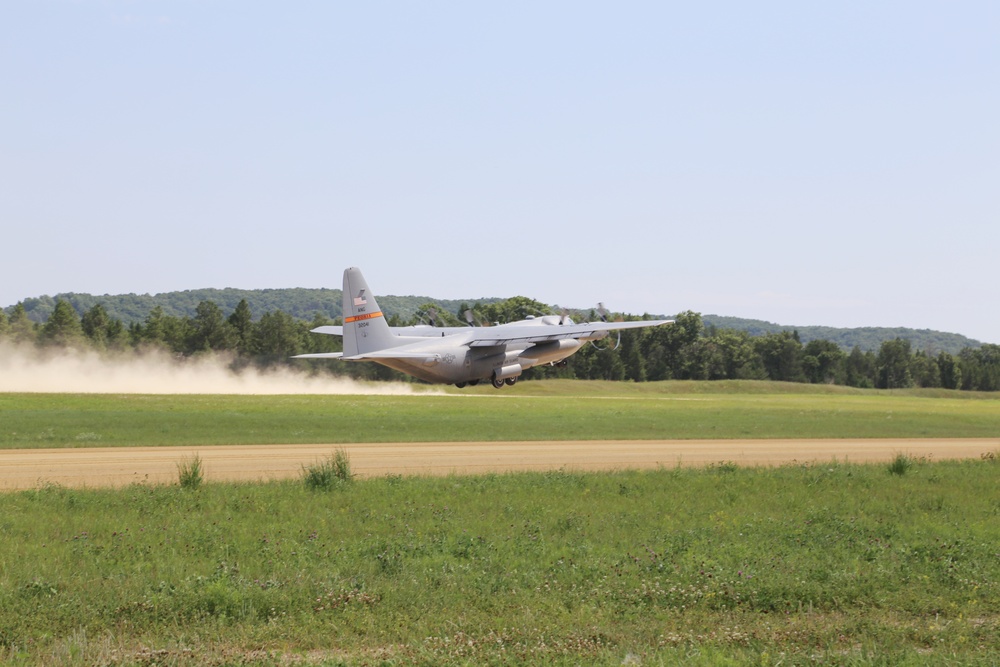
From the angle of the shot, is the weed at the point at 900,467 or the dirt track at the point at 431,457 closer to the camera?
the dirt track at the point at 431,457

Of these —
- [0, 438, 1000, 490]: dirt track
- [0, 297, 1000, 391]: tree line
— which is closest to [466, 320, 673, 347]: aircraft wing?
[0, 438, 1000, 490]: dirt track

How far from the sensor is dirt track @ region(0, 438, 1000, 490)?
31.4 m

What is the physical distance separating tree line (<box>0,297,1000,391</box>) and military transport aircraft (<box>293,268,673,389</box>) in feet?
148

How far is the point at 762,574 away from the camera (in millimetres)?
16703

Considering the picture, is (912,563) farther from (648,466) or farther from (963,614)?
(648,466)

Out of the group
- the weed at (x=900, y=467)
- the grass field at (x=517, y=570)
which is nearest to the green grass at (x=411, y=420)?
the weed at (x=900, y=467)

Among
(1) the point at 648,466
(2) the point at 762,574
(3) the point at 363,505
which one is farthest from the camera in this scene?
(1) the point at 648,466

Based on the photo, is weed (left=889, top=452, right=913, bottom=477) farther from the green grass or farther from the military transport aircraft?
the military transport aircraft

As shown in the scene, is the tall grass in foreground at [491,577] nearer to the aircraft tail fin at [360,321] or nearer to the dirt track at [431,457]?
the dirt track at [431,457]

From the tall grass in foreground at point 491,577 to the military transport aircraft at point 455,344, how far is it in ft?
113

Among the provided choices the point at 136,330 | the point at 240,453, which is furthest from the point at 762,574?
the point at 136,330

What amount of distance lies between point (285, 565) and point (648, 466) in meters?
20.5

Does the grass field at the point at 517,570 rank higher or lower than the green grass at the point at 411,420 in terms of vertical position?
higher

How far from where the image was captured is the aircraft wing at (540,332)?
2564 inches
